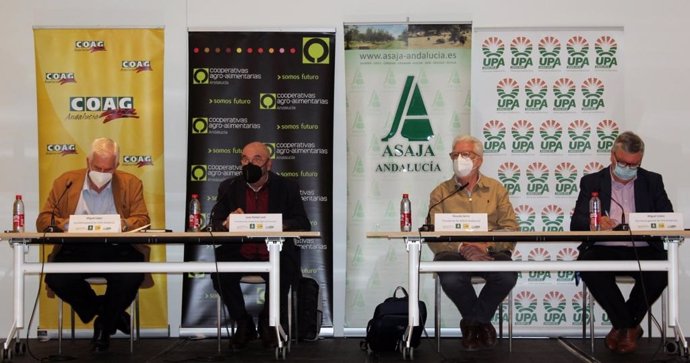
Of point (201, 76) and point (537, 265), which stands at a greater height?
point (201, 76)

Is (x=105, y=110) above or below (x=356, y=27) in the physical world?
below

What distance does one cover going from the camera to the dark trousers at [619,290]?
5.17 metres

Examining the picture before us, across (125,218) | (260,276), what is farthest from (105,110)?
(260,276)

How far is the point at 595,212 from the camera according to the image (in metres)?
5.04

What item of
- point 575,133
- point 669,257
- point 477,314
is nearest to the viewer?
point 669,257

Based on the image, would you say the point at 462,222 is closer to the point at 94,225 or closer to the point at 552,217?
the point at 552,217

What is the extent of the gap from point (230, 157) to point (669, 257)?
121 inches

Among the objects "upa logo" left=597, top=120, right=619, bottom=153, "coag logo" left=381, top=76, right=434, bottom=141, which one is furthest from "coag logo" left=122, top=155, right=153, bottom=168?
"upa logo" left=597, top=120, right=619, bottom=153

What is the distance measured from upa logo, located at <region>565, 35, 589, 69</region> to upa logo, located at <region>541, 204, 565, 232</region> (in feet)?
3.41

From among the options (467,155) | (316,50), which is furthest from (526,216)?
(316,50)

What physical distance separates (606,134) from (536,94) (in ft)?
1.89

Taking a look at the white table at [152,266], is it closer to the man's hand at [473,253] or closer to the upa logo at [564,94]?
the man's hand at [473,253]

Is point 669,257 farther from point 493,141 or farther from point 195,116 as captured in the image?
point 195,116

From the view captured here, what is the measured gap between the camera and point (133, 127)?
6320mm
